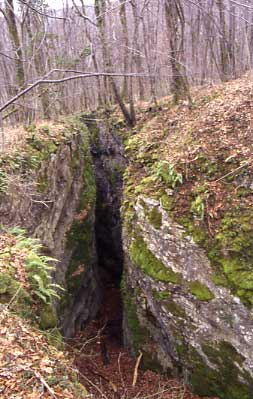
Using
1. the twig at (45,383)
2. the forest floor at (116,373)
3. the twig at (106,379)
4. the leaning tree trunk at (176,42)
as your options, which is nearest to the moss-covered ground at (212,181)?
the leaning tree trunk at (176,42)

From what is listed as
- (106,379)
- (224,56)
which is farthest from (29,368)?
(224,56)

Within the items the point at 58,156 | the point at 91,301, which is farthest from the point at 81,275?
the point at 58,156

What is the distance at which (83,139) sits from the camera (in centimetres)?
1442

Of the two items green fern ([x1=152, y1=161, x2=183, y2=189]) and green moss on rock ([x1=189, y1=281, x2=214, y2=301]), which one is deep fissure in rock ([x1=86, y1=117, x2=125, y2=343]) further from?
green moss on rock ([x1=189, y1=281, x2=214, y2=301])

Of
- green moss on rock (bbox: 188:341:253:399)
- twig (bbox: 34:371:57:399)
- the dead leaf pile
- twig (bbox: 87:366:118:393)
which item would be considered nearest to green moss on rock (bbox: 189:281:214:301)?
green moss on rock (bbox: 188:341:253:399)

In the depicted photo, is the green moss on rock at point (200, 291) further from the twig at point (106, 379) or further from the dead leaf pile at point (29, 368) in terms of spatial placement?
the dead leaf pile at point (29, 368)

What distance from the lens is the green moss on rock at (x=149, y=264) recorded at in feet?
24.5

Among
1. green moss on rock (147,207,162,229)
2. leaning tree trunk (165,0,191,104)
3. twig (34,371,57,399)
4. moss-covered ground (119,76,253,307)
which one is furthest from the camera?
leaning tree trunk (165,0,191,104)

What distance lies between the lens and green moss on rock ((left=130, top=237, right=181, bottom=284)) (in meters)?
7.48

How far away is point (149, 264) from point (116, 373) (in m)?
3.76

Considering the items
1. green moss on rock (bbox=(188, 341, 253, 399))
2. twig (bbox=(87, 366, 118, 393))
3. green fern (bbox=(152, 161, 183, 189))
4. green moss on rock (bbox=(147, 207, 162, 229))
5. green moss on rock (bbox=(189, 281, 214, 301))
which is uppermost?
green fern (bbox=(152, 161, 183, 189))

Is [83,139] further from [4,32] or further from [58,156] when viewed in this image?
[4,32]

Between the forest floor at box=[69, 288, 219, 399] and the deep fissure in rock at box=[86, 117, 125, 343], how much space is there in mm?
1689

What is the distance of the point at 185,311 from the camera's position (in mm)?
7297
